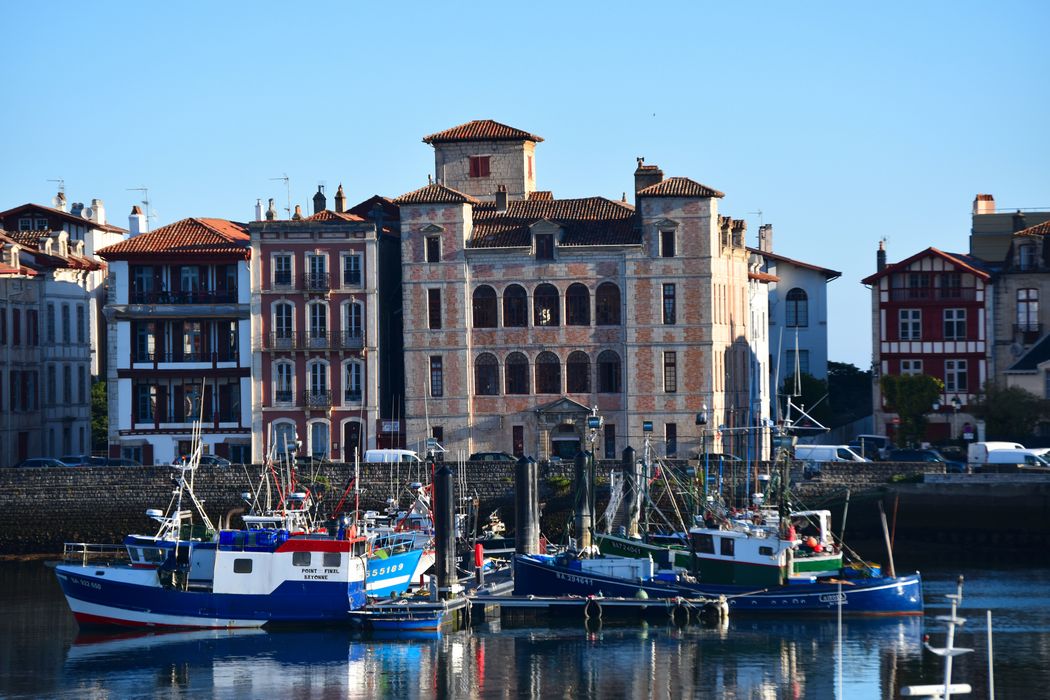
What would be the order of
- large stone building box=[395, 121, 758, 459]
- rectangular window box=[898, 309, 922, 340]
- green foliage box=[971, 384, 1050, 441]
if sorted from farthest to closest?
1. rectangular window box=[898, 309, 922, 340]
2. large stone building box=[395, 121, 758, 459]
3. green foliage box=[971, 384, 1050, 441]

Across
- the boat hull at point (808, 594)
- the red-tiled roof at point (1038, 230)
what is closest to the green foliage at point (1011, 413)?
the red-tiled roof at point (1038, 230)

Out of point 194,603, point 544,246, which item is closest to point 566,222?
point 544,246

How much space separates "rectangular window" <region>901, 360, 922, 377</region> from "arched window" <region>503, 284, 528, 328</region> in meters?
17.6

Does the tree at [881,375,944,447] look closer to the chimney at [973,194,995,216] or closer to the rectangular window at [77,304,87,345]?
the chimney at [973,194,995,216]

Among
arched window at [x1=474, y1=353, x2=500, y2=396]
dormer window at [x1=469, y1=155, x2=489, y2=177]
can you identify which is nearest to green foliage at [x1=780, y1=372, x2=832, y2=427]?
arched window at [x1=474, y1=353, x2=500, y2=396]

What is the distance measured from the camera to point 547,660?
6050 cm

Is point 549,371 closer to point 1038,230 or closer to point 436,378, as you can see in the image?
point 436,378

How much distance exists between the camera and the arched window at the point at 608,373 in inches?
3548

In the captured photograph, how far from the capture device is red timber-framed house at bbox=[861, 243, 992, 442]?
314ft

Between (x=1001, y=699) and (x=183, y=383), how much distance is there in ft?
152

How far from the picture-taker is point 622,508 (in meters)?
82.0

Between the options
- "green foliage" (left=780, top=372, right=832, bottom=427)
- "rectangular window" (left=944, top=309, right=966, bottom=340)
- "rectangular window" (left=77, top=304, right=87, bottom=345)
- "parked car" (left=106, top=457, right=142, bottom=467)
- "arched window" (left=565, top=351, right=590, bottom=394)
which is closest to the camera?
"parked car" (left=106, top=457, right=142, bottom=467)

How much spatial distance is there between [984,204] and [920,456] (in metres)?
23.5

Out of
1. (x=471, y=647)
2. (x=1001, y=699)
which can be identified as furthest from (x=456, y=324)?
(x=1001, y=699)
